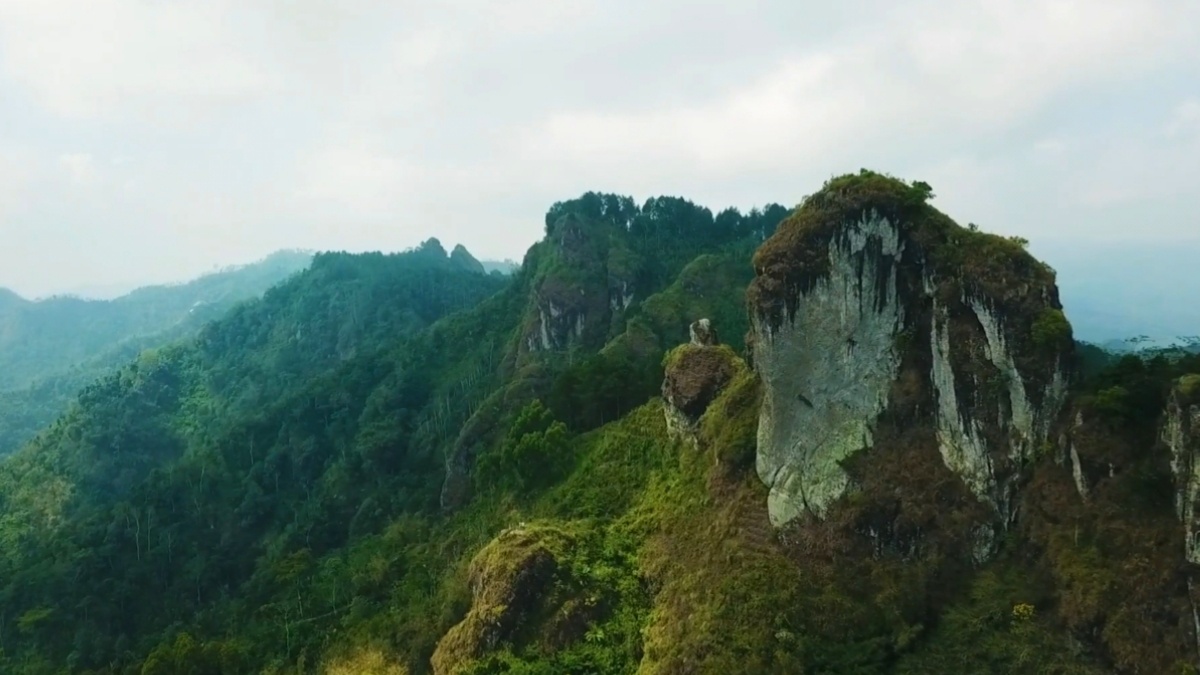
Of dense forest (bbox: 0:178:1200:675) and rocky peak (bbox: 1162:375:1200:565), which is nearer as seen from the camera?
rocky peak (bbox: 1162:375:1200:565)

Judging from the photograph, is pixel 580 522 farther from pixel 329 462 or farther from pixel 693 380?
pixel 329 462

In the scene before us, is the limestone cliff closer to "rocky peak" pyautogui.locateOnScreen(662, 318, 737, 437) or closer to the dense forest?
the dense forest

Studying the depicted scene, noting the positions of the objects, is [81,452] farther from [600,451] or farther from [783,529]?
[783,529]

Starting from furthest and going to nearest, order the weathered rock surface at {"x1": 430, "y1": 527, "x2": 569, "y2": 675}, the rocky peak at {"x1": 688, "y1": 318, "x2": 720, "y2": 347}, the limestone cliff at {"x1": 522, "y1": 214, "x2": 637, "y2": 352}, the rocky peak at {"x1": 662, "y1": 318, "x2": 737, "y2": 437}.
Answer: the limestone cliff at {"x1": 522, "y1": 214, "x2": 637, "y2": 352}, the rocky peak at {"x1": 688, "y1": 318, "x2": 720, "y2": 347}, the rocky peak at {"x1": 662, "y1": 318, "x2": 737, "y2": 437}, the weathered rock surface at {"x1": 430, "y1": 527, "x2": 569, "y2": 675}

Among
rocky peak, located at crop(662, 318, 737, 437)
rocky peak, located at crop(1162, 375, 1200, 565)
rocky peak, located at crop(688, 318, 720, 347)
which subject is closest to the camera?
rocky peak, located at crop(1162, 375, 1200, 565)

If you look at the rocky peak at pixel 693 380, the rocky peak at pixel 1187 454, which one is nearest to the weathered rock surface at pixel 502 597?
the rocky peak at pixel 693 380

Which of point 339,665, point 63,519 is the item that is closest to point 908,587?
point 339,665

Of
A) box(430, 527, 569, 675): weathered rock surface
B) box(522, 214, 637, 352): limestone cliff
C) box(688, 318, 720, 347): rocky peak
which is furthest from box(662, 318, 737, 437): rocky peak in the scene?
box(522, 214, 637, 352): limestone cliff

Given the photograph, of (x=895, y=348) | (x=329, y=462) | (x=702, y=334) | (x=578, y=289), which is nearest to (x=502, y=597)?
(x=702, y=334)
